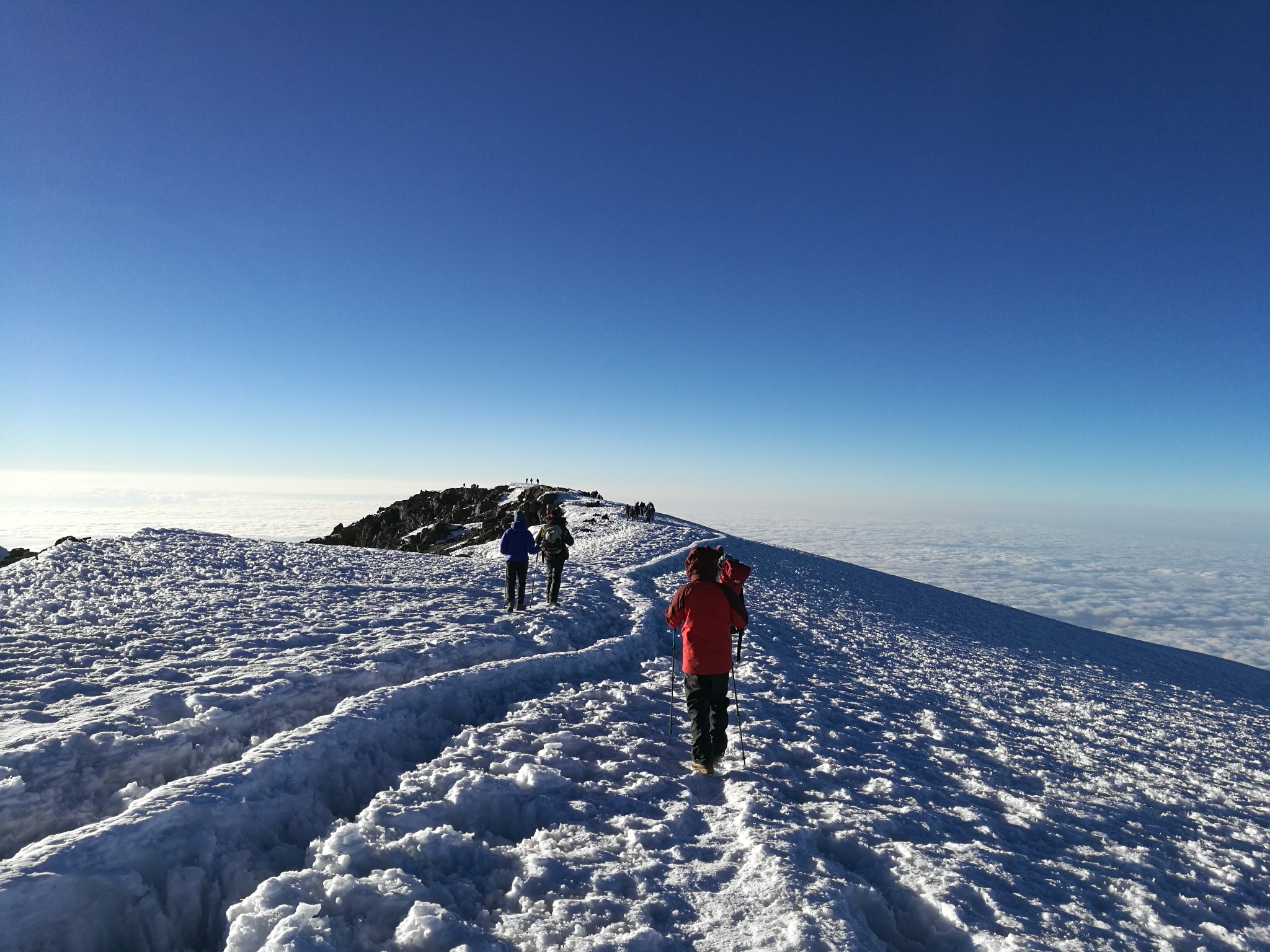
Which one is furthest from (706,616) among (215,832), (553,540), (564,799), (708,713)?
(553,540)

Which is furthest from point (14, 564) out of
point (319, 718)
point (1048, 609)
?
point (1048, 609)

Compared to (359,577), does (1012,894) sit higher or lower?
lower

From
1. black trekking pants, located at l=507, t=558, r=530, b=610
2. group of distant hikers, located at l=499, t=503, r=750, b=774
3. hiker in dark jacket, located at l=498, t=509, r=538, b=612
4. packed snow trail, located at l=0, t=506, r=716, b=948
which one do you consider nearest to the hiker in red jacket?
group of distant hikers, located at l=499, t=503, r=750, b=774

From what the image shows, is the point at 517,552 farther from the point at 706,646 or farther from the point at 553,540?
the point at 706,646

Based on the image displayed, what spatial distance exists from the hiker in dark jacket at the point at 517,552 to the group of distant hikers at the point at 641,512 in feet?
85.9

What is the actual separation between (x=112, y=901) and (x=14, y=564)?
65.5 ft

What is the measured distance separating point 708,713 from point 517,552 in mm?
8534

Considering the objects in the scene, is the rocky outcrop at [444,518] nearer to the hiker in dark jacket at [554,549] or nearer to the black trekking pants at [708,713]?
the hiker in dark jacket at [554,549]

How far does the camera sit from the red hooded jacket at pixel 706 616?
7.22 m

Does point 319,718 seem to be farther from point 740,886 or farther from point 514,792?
point 740,886

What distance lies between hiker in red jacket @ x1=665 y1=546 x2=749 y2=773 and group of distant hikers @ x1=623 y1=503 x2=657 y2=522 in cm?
3347

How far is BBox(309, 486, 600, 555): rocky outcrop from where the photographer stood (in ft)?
162

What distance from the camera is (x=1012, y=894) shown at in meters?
5.20

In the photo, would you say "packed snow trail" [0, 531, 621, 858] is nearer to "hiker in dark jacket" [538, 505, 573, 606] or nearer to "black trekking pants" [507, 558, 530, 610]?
"black trekking pants" [507, 558, 530, 610]
